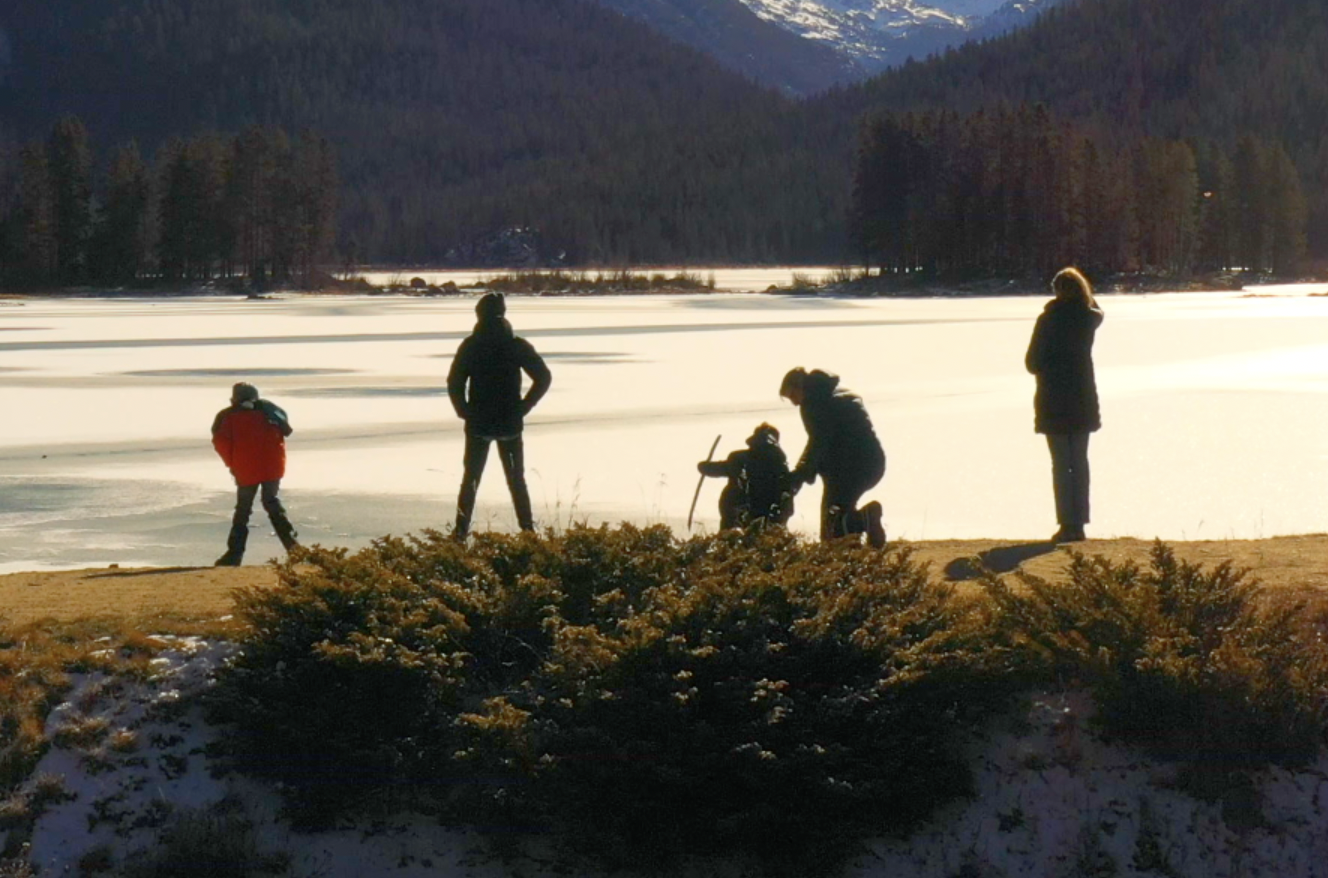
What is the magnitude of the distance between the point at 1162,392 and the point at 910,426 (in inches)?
240

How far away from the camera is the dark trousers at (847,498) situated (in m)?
11.2

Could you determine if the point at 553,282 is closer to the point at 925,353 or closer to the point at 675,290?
the point at 675,290

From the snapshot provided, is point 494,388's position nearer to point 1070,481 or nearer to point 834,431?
point 834,431

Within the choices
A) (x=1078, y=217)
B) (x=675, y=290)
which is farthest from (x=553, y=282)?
(x=1078, y=217)

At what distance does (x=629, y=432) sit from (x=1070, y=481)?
9.45 m

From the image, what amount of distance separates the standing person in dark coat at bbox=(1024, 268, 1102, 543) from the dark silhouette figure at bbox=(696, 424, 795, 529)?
85.5 inches

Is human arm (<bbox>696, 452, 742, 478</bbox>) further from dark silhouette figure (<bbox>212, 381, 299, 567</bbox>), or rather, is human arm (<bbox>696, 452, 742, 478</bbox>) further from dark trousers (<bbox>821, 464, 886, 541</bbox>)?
dark silhouette figure (<bbox>212, 381, 299, 567</bbox>)

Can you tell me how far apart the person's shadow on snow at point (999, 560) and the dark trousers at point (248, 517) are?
465 centimetres

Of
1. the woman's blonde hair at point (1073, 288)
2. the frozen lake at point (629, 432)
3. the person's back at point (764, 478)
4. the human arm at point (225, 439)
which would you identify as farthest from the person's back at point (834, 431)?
the human arm at point (225, 439)

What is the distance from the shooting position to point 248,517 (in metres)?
12.4

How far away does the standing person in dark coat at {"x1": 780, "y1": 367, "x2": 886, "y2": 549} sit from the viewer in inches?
432

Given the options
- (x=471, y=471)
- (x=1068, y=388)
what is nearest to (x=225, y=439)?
(x=471, y=471)

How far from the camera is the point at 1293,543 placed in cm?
1166

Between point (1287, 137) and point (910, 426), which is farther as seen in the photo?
point (1287, 137)
